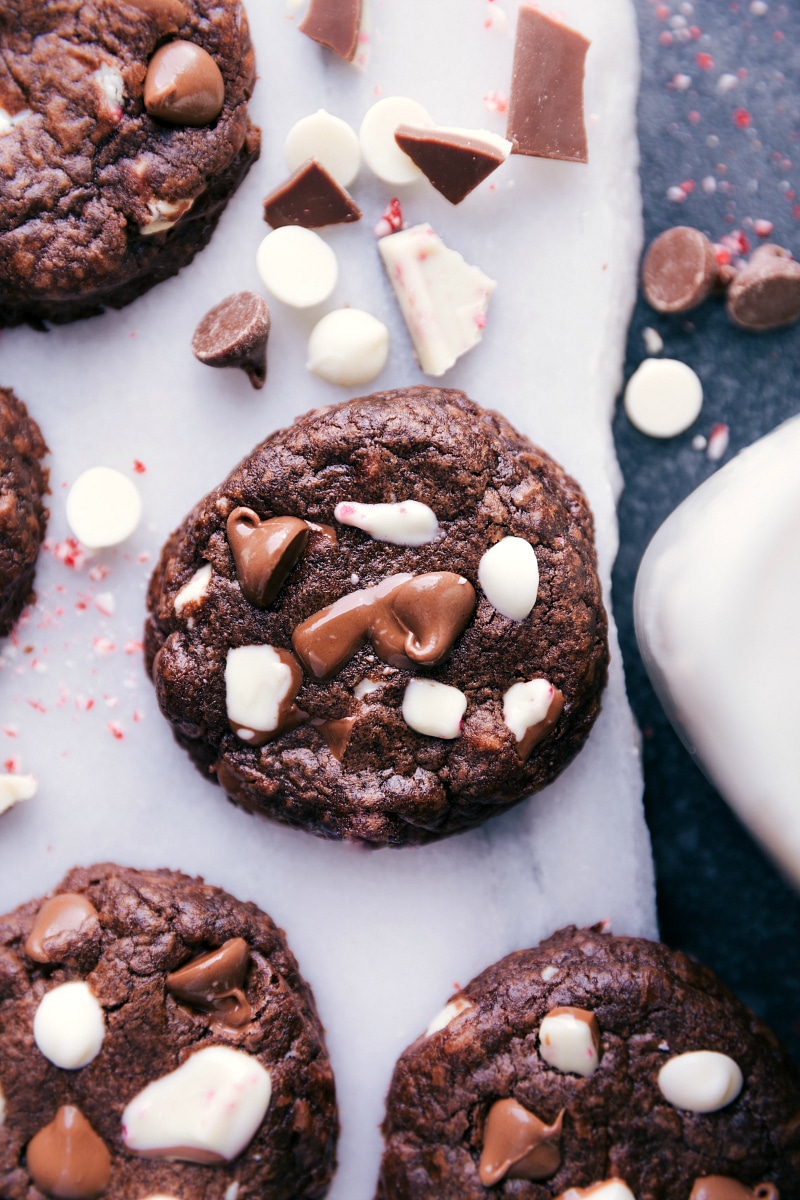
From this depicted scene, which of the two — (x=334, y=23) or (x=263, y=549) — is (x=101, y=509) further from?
(x=334, y=23)

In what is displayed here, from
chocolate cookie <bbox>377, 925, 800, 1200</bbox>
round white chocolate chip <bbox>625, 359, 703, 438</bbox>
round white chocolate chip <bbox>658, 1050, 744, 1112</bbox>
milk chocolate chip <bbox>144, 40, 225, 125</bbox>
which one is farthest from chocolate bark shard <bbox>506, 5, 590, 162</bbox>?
round white chocolate chip <bbox>658, 1050, 744, 1112</bbox>

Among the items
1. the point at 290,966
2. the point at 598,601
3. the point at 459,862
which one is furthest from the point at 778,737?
the point at 290,966

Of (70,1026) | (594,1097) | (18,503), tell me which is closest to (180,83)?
(18,503)

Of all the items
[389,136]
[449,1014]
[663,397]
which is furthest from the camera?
[663,397]

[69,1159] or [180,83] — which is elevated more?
[180,83]

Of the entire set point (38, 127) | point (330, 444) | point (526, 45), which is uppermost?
point (38, 127)

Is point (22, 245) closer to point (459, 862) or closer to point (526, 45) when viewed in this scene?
point (526, 45)

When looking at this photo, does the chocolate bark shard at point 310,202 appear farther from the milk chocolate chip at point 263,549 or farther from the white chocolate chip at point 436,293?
the milk chocolate chip at point 263,549
